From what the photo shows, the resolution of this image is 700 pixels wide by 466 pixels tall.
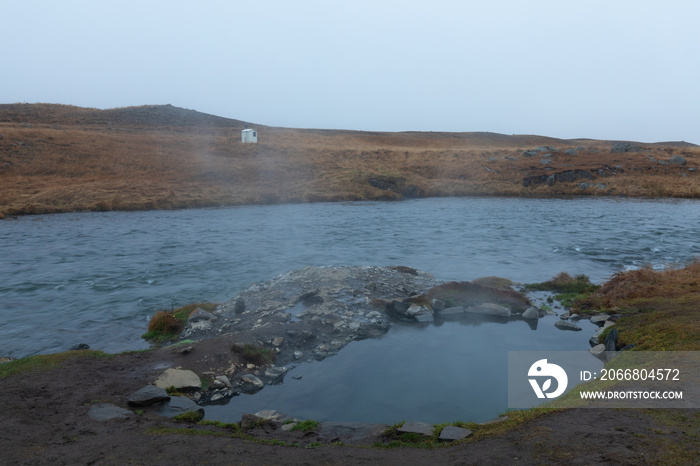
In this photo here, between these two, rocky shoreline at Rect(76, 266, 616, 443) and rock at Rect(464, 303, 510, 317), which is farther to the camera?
rock at Rect(464, 303, 510, 317)

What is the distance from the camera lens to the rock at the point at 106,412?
8.09 meters

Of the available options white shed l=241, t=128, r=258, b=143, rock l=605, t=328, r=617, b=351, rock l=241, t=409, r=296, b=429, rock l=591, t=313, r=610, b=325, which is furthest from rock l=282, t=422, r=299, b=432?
white shed l=241, t=128, r=258, b=143

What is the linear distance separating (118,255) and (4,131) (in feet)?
142

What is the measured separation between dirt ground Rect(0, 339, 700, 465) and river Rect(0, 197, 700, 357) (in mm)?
5542

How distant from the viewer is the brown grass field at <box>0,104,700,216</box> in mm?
44375

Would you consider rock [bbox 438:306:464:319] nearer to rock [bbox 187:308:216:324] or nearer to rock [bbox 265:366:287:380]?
rock [bbox 265:366:287:380]

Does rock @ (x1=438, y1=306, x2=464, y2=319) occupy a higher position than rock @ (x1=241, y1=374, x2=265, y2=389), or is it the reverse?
rock @ (x1=438, y1=306, x2=464, y2=319)

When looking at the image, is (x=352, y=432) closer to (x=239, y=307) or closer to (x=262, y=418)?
(x=262, y=418)

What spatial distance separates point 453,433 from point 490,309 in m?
7.83

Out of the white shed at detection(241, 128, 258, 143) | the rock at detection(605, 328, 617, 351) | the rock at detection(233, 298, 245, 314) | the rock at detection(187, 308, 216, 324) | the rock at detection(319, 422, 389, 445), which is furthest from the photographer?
the white shed at detection(241, 128, 258, 143)

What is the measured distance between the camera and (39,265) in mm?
22938

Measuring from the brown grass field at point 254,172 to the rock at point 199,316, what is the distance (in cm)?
3105

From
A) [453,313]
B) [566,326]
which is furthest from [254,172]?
[566,326]

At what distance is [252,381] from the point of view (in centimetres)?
1033
